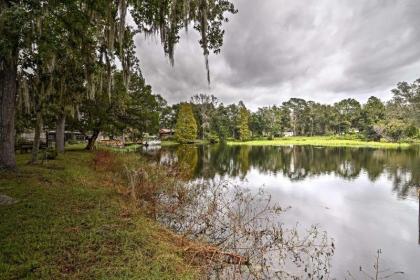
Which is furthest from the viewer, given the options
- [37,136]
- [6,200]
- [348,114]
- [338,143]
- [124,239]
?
[348,114]

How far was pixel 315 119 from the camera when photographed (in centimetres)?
10156

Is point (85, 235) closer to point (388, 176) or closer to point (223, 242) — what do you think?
point (223, 242)

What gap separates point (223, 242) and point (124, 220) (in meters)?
2.75

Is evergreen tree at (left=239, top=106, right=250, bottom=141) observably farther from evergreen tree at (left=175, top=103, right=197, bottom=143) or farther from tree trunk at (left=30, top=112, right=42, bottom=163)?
tree trunk at (left=30, top=112, right=42, bottom=163)

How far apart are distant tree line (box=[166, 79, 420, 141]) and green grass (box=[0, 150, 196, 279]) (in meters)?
62.6

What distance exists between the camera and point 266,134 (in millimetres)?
103188

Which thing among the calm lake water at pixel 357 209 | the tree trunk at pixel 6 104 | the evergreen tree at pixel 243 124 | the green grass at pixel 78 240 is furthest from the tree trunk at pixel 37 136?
the evergreen tree at pixel 243 124

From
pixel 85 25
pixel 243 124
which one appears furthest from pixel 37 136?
pixel 243 124

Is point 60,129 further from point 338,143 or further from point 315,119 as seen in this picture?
point 315,119

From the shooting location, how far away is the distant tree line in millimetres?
72938

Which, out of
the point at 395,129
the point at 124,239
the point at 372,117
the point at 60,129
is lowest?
the point at 124,239

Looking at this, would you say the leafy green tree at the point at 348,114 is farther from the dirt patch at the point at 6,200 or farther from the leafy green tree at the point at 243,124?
the dirt patch at the point at 6,200

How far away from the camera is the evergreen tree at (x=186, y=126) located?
70.5 metres

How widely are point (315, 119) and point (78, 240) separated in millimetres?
105430
